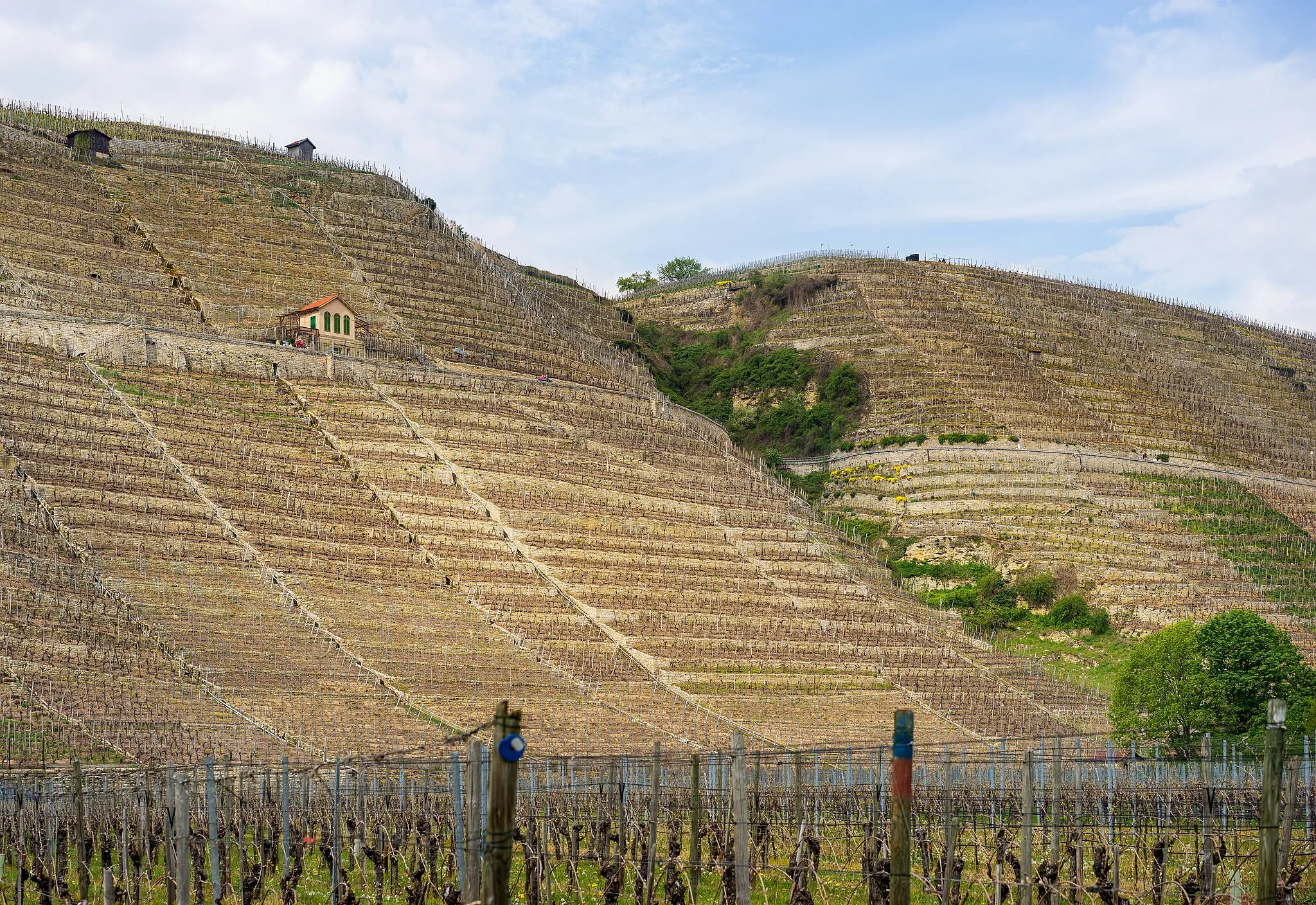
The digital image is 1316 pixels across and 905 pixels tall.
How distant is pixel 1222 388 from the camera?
306 ft

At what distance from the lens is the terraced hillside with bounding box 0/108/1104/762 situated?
45.8 metres

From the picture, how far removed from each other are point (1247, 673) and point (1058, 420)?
3281cm

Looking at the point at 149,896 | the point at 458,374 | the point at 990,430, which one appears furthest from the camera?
the point at 990,430

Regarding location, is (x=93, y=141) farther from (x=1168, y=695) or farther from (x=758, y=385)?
(x=1168, y=695)

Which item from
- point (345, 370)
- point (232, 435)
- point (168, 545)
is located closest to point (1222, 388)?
point (345, 370)

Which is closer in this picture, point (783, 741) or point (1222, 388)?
point (783, 741)

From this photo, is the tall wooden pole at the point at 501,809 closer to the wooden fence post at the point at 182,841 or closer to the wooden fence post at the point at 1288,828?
the wooden fence post at the point at 182,841

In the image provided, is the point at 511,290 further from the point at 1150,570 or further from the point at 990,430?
the point at 1150,570

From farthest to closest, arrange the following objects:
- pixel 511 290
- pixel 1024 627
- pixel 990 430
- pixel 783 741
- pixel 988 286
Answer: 1. pixel 988 286
2. pixel 511 290
3. pixel 990 430
4. pixel 1024 627
5. pixel 783 741

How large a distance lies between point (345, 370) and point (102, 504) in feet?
63.6

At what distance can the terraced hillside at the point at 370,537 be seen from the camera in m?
45.8

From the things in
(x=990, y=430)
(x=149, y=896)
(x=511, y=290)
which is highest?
(x=511, y=290)

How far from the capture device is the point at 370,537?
58875mm

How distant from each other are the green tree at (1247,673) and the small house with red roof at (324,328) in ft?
124
